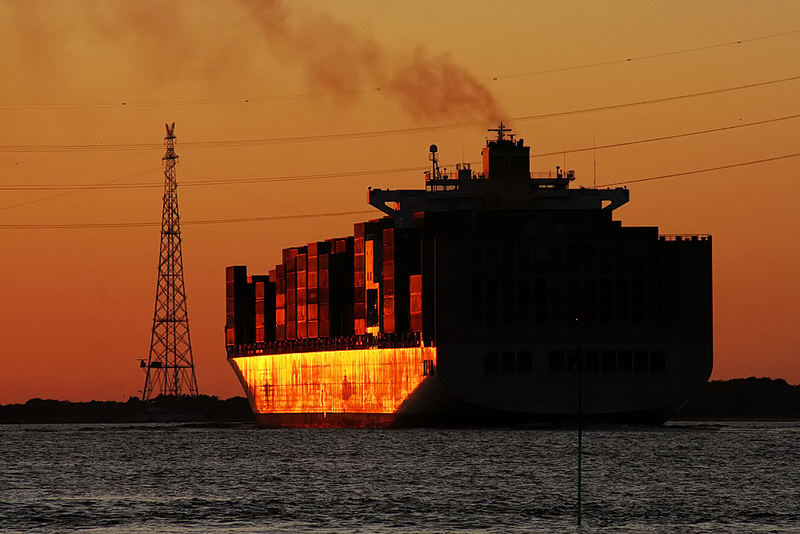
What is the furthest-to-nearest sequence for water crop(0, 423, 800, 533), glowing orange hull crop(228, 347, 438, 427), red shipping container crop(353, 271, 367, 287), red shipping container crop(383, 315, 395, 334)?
red shipping container crop(353, 271, 367, 287), red shipping container crop(383, 315, 395, 334), glowing orange hull crop(228, 347, 438, 427), water crop(0, 423, 800, 533)

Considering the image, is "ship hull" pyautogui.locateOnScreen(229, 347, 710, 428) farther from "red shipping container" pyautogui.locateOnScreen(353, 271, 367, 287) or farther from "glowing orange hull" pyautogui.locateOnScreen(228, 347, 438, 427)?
"red shipping container" pyautogui.locateOnScreen(353, 271, 367, 287)

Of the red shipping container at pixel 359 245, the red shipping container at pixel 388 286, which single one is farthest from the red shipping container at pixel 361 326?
the red shipping container at pixel 388 286

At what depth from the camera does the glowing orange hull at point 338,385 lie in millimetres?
139875

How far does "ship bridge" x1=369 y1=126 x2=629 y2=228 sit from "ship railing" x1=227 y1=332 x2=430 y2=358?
10355 millimetres

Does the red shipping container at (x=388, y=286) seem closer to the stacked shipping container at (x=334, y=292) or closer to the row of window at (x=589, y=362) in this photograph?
the stacked shipping container at (x=334, y=292)

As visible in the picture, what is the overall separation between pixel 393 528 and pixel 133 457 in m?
51.6

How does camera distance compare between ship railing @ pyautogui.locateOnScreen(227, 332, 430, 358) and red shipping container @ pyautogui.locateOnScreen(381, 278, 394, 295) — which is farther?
red shipping container @ pyautogui.locateOnScreen(381, 278, 394, 295)

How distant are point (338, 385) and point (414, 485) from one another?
248 feet

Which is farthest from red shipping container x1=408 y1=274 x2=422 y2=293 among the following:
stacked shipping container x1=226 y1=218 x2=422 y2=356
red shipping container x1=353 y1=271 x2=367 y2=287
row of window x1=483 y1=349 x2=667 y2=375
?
row of window x1=483 y1=349 x2=667 y2=375

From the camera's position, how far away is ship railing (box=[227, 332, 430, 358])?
142 m

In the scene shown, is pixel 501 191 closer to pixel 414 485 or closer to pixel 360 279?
pixel 360 279

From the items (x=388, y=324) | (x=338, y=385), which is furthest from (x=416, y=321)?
(x=338, y=385)

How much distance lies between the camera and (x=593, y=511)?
234 ft

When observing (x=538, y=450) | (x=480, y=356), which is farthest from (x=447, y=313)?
(x=538, y=450)
